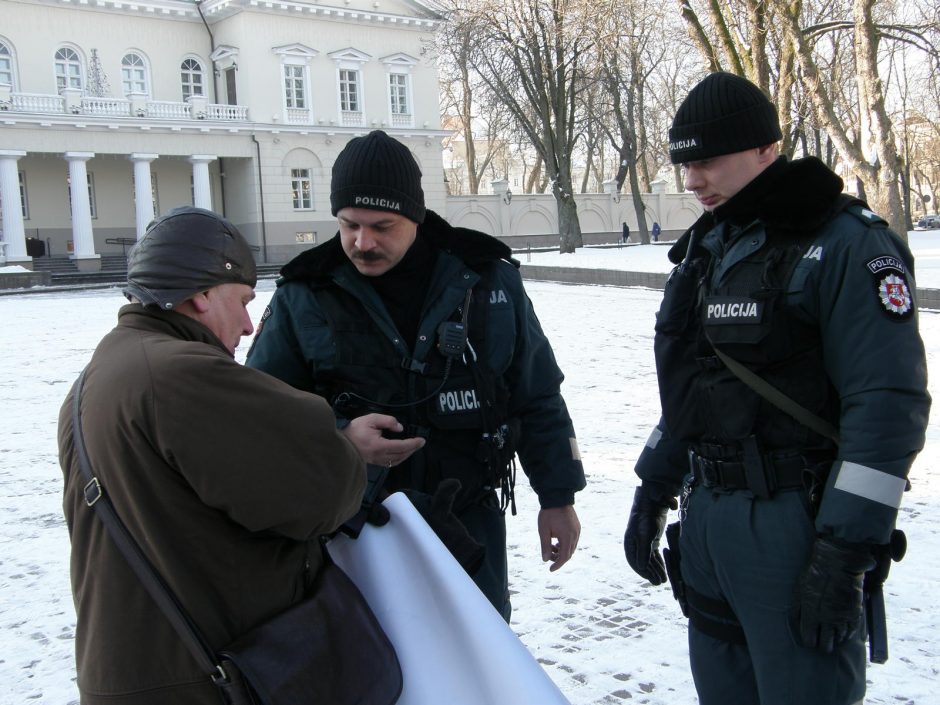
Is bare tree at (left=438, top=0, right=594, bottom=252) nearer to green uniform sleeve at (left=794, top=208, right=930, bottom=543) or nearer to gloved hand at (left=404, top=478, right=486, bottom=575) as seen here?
green uniform sleeve at (left=794, top=208, right=930, bottom=543)

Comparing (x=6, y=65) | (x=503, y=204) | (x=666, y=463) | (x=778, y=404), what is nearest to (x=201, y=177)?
(x=6, y=65)

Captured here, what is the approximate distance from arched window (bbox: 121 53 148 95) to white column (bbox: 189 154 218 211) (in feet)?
13.1

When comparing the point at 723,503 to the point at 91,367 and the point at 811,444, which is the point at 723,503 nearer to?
the point at 811,444

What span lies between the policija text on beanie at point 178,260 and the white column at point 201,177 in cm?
3769

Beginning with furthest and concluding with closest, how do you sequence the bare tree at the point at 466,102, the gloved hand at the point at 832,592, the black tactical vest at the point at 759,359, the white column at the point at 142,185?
the white column at the point at 142,185 < the bare tree at the point at 466,102 < the black tactical vest at the point at 759,359 < the gloved hand at the point at 832,592

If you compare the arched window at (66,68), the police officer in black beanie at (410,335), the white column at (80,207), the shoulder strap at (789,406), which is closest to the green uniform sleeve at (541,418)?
the police officer in black beanie at (410,335)

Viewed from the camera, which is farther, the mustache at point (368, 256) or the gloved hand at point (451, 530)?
the mustache at point (368, 256)

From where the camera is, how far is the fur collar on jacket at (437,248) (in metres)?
2.94

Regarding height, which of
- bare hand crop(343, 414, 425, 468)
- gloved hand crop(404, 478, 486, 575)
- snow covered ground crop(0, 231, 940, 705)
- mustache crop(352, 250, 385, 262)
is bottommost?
snow covered ground crop(0, 231, 940, 705)

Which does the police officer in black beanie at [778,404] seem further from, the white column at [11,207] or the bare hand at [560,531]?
the white column at [11,207]

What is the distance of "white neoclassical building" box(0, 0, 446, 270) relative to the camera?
35.0 meters

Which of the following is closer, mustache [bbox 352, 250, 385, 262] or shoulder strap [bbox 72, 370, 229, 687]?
shoulder strap [bbox 72, 370, 229, 687]

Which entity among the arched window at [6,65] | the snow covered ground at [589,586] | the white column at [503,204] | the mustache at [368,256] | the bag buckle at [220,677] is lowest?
the snow covered ground at [589,586]

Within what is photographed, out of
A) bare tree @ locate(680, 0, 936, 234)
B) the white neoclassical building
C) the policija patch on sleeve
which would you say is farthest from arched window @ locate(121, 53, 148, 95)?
the policija patch on sleeve
